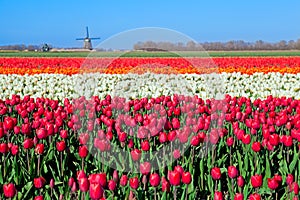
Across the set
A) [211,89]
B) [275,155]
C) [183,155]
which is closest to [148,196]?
[183,155]

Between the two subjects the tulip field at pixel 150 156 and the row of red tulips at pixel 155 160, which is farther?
the row of red tulips at pixel 155 160

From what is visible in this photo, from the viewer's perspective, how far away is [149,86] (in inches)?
399

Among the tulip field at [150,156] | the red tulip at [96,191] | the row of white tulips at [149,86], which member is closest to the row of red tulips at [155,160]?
the tulip field at [150,156]

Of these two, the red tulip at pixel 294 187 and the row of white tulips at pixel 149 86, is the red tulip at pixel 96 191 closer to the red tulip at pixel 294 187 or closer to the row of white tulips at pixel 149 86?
the red tulip at pixel 294 187

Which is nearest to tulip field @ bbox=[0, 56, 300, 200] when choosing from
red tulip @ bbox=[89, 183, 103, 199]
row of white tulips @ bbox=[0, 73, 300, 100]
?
red tulip @ bbox=[89, 183, 103, 199]

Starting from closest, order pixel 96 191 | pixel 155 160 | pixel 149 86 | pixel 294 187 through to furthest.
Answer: pixel 96 191 < pixel 294 187 < pixel 155 160 < pixel 149 86

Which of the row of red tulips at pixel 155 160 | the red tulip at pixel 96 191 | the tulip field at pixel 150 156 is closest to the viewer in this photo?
the red tulip at pixel 96 191

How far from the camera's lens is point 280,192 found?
3.81 m

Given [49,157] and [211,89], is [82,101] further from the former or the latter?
[211,89]

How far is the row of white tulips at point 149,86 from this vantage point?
31.6 ft

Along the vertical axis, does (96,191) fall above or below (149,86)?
above

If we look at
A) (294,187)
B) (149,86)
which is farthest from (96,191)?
(149,86)

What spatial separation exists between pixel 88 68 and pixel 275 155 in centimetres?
1193

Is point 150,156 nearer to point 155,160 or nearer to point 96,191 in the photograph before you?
point 155,160
